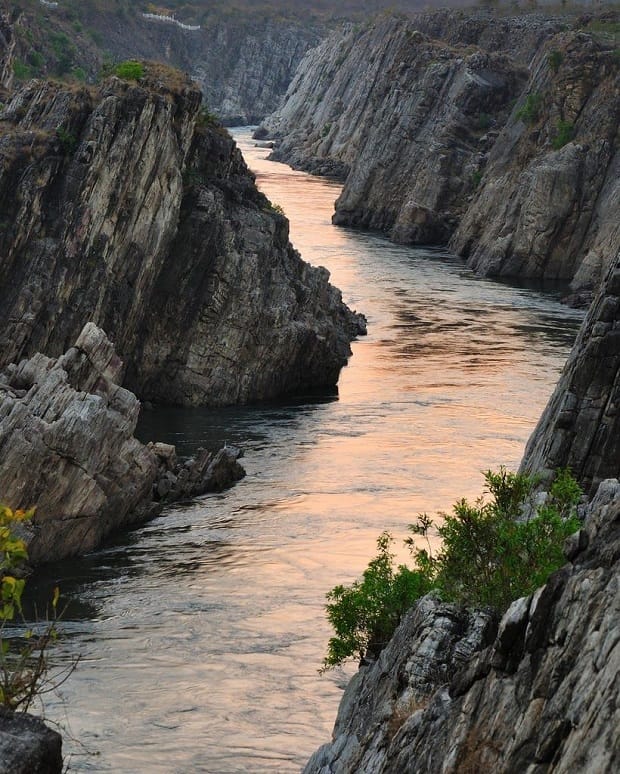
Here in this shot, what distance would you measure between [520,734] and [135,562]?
24606 mm

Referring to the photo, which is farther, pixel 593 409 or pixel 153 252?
pixel 153 252

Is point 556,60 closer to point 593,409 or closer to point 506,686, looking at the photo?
point 593,409

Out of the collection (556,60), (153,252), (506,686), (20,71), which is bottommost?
(153,252)

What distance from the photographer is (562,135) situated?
9750cm

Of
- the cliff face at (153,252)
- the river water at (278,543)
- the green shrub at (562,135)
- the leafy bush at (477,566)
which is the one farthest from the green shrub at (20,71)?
the leafy bush at (477,566)

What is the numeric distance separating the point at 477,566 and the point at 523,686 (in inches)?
271

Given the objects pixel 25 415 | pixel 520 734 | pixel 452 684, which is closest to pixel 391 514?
pixel 25 415

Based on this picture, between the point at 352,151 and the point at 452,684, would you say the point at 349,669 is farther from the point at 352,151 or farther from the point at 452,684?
the point at 352,151

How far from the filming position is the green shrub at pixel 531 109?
10200 cm

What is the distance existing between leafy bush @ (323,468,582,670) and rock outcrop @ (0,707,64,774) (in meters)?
7.59

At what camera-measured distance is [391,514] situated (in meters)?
42.8

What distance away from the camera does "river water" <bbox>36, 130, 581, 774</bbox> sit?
1104 inches

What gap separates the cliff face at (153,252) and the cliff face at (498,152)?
1167 inches

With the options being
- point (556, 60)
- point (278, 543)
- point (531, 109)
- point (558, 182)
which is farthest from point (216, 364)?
point (556, 60)
